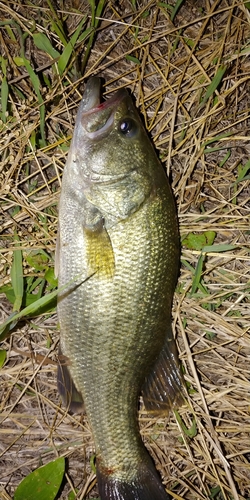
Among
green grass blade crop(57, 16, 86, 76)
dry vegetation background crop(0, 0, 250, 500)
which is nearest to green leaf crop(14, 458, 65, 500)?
dry vegetation background crop(0, 0, 250, 500)

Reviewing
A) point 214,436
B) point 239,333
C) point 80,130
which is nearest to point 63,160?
point 80,130

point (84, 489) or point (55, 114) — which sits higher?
point (55, 114)

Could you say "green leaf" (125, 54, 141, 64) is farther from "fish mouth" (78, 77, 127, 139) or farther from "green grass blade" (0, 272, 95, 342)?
"green grass blade" (0, 272, 95, 342)

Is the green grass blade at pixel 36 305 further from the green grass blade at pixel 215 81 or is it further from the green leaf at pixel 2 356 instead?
the green grass blade at pixel 215 81

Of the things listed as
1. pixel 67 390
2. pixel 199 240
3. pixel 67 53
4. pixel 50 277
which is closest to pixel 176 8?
pixel 67 53

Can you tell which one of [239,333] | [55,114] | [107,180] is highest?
[55,114]

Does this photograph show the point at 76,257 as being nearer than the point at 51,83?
Yes

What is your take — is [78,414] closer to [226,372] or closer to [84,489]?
[84,489]
